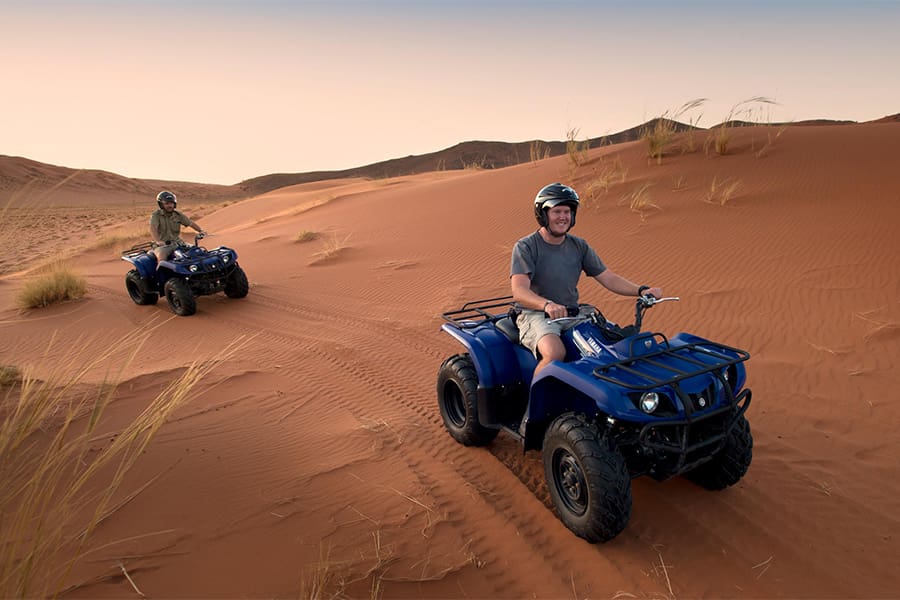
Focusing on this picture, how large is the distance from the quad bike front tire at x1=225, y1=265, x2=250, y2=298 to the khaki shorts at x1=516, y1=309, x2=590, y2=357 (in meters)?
7.32

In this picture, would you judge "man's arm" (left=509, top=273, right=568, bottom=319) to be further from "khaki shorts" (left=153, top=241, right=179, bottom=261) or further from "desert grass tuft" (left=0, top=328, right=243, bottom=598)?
"khaki shorts" (left=153, top=241, right=179, bottom=261)

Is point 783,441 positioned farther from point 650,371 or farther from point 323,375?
point 323,375

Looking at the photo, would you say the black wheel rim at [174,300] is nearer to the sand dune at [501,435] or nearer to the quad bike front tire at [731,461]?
the sand dune at [501,435]

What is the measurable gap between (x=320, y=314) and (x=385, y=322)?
1.33 metres

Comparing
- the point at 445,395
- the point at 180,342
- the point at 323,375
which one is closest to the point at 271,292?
the point at 180,342

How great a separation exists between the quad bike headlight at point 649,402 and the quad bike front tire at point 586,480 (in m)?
0.30

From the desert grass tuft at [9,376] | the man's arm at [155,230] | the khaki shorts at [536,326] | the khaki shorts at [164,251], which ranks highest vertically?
the man's arm at [155,230]

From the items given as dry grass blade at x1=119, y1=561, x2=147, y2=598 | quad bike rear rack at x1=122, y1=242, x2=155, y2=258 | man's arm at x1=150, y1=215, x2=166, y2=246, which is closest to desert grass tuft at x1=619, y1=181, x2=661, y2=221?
man's arm at x1=150, y1=215, x2=166, y2=246

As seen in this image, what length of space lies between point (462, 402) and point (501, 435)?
0.44 meters

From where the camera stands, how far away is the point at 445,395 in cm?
477

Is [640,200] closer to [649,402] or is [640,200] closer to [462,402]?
[462,402]

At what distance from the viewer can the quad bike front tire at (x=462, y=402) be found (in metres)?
4.29

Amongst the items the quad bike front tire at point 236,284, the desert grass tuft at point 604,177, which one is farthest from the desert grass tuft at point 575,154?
the quad bike front tire at point 236,284

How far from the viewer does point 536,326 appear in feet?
12.6
